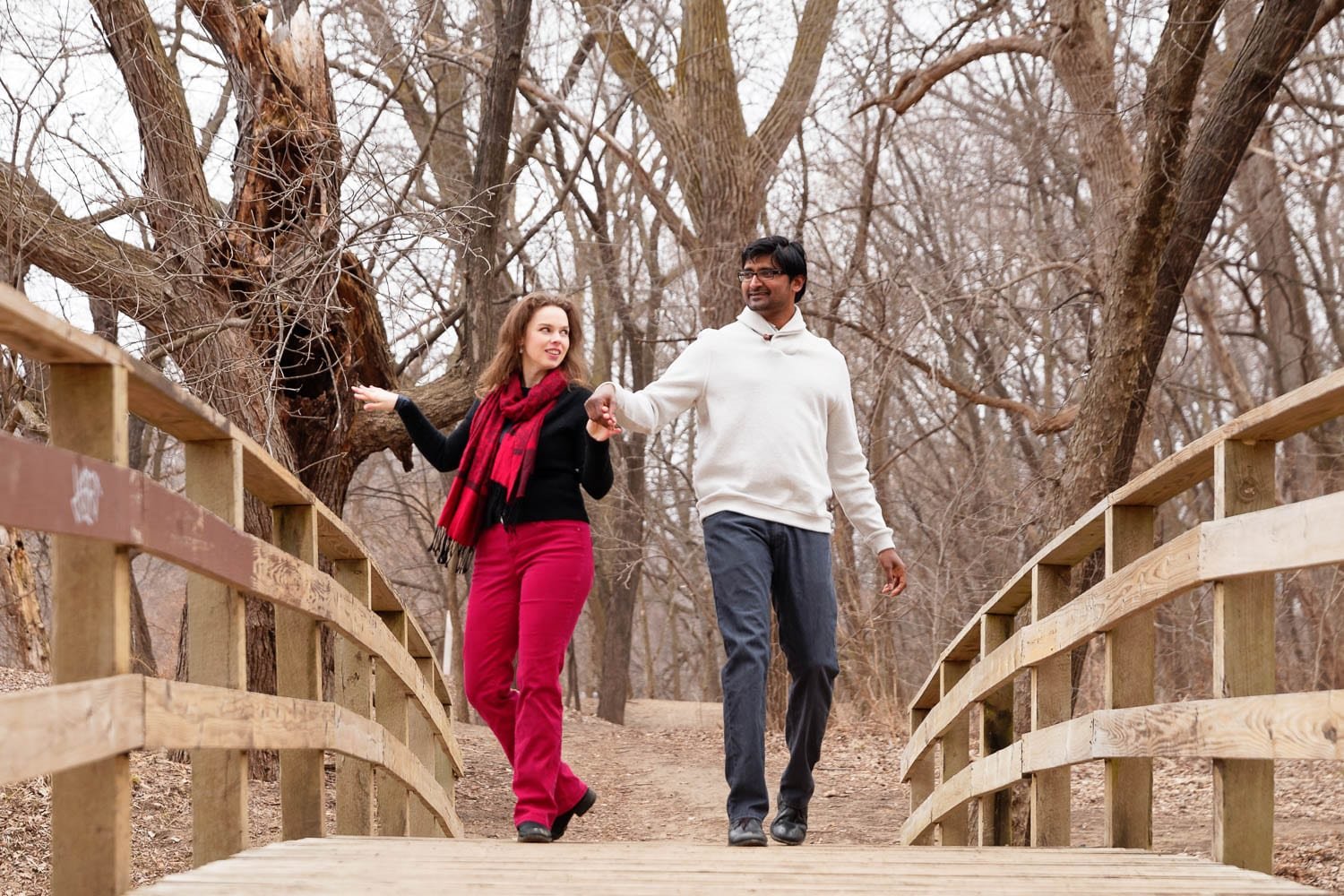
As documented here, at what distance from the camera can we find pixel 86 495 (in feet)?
8.05

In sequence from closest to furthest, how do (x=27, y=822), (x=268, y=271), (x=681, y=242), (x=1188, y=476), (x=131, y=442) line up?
(x=1188, y=476) → (x=27, y=822) → (x=268, y=271) → (x=681, y=242) → (x=131, y=442)

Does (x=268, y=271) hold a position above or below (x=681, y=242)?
below

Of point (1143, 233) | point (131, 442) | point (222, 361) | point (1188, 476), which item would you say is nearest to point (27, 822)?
point (222, 361)

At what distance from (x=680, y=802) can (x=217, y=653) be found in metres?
7.14

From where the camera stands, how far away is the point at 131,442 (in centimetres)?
1512

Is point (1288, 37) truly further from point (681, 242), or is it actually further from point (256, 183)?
point (681, 242)

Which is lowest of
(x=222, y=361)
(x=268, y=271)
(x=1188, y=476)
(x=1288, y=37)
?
(x=1188, y=476)

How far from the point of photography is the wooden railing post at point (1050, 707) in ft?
15.6

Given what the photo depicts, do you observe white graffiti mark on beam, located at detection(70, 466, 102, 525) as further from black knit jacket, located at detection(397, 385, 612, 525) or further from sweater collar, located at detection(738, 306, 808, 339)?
sweater collar, located at detection(738, 306, 808, 339)

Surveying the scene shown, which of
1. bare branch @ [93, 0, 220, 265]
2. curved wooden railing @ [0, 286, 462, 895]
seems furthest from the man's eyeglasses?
bare branch @ [93, 0, 220, 265]

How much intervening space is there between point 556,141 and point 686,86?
4596 millimetres

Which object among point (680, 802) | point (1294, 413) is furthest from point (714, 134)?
point (1294, 413)

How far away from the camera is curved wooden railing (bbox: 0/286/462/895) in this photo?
2.36 m

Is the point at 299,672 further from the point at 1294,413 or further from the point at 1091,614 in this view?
the point at 1294,413
